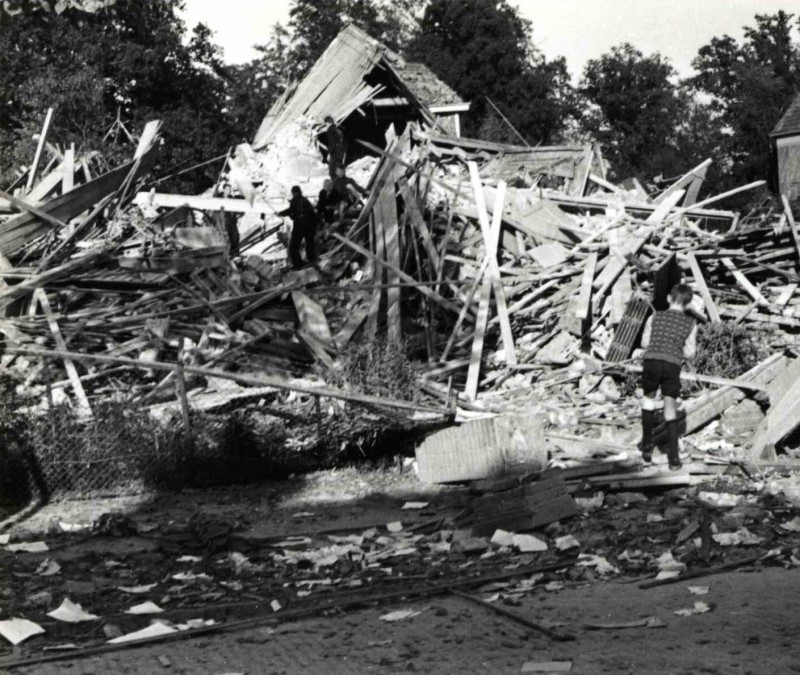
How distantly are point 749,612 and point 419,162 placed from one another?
12566 mm

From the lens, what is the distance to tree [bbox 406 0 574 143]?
197 feet

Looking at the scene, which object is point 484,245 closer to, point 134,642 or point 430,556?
point 430,556

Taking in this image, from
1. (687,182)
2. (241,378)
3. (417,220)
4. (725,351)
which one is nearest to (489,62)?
(687,182)

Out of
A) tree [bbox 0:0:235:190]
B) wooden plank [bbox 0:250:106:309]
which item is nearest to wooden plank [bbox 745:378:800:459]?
wooden plank [bbox 0:250:106:309]

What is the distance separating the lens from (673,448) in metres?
10.2

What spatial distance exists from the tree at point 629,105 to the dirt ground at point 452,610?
60.3 m

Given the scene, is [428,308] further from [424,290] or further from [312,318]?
[312,318]

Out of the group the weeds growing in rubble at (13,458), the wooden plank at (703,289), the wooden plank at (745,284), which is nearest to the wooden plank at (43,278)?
the weeds growing in rubble at (13,458)

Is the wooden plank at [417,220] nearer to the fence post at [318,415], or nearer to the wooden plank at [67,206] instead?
the wooden plank at [67,206]

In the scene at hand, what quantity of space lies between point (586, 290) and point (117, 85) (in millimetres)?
34747

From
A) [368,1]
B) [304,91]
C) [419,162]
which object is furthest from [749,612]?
[368,1]

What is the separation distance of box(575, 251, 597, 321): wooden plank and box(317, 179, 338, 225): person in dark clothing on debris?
13.2ft

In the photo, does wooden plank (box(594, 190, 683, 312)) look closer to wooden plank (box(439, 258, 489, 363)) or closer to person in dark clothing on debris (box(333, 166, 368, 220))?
wooden plank (box(439, 258, 489, 363))

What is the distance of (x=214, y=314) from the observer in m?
13.1
